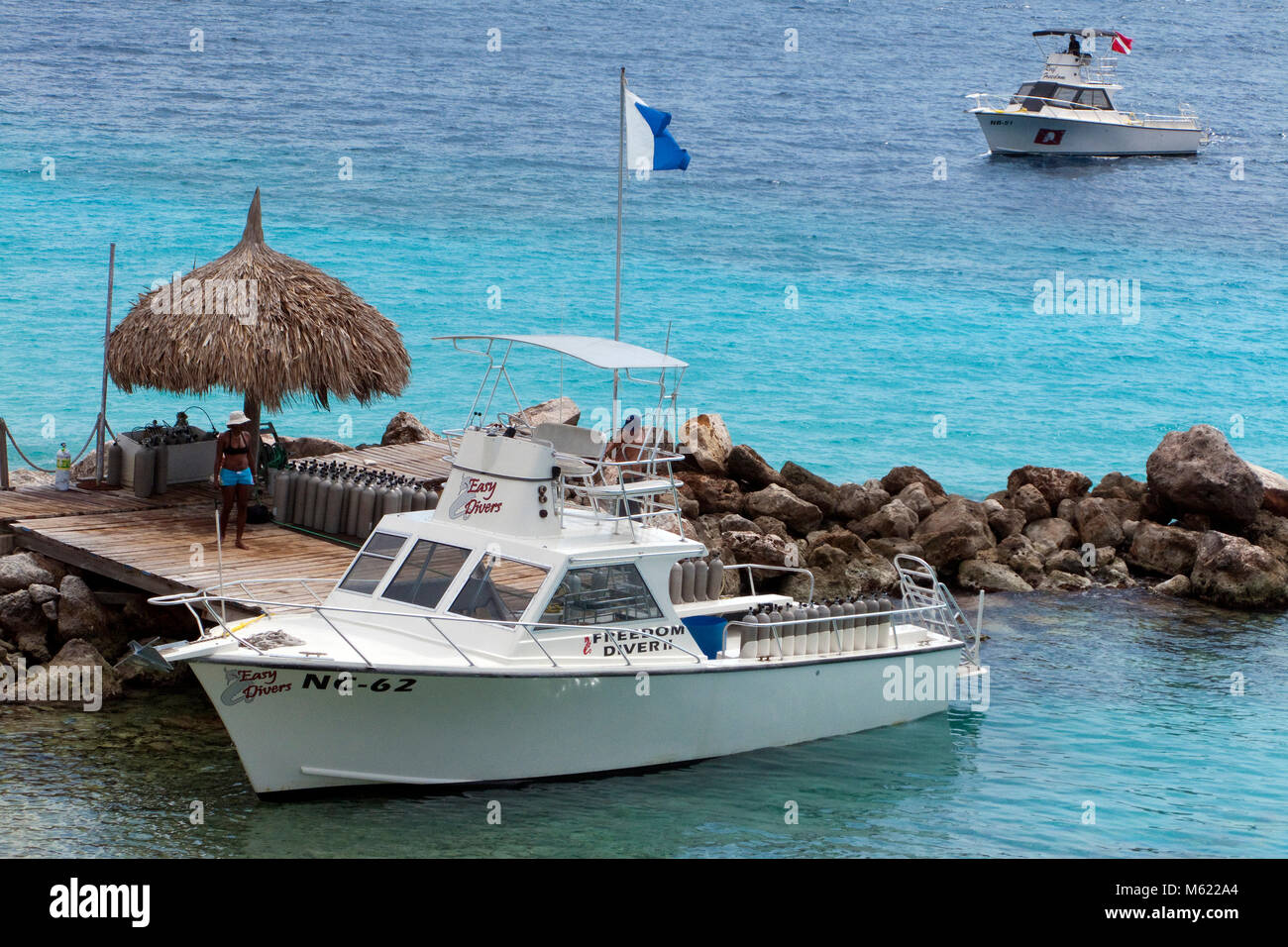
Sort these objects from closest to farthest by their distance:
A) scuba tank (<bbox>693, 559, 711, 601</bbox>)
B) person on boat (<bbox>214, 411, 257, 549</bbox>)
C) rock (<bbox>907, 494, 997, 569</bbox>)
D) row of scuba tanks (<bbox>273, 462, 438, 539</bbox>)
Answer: scuba tank (<bbox>693, 559, 711, 601</bbox>), person on boat (<bbox>214, 411, 257, 549</bbox>), row of scuba tanks (<bbox>273, 462, 438, 539</bbox>), rock (<bbox>907, 494, 997, 569</bbox>)

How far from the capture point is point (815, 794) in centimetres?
1684

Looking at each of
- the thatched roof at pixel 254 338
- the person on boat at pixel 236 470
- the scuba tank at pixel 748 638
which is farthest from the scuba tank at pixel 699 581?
the thatched roof at pixel 254 338

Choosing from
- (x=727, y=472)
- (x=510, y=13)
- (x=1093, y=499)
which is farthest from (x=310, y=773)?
(x=510, y=13)

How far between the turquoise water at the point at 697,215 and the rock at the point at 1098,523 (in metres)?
8.04

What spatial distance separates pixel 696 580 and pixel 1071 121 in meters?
51.3

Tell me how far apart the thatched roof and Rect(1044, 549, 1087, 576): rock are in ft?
34.8

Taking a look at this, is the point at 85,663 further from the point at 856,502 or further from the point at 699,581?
the point at 856,502

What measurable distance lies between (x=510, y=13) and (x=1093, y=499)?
65.2 m

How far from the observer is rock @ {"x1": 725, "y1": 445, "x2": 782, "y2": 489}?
85.2 feet

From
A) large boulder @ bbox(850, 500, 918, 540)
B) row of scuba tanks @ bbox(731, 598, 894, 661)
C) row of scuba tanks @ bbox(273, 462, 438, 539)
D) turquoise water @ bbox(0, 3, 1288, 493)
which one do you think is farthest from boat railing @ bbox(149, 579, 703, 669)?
turquoise water @ bbox(0, 3, 1288, 493)

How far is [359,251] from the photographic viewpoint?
51.2 meters

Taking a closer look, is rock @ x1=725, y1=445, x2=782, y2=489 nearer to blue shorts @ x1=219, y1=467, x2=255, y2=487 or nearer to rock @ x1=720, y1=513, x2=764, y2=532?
rock @ x1=720, y1=513, x2=764, y2=532

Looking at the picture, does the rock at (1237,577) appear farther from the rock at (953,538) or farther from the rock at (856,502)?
the rock at (856,502)
